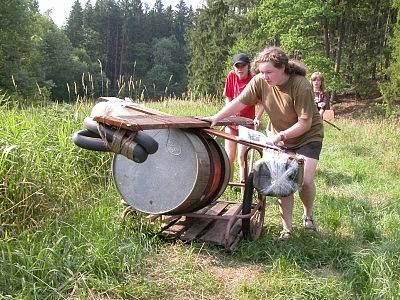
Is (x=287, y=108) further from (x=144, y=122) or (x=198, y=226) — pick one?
(x=144, y=122)

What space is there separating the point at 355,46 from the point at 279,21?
757 centimetres

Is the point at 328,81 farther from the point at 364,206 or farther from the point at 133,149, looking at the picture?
the point at 133,149

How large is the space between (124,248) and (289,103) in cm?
196

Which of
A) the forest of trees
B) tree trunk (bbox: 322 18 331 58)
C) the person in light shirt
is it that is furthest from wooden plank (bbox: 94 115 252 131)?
tree trunk (bbox: 322 18 331 58)

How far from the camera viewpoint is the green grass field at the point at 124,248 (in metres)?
3.20

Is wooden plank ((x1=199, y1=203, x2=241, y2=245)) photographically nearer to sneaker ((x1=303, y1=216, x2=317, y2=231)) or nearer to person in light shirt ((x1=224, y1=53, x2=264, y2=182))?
sneaker ((x1=303, y1=216, x2=317, y2=231))

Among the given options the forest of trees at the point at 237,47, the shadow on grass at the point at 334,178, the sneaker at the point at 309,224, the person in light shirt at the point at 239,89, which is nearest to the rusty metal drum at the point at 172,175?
the sneaker at the point at 309,224

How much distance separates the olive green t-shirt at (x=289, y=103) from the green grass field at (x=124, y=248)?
3.25 ft

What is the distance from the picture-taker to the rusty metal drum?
391cm

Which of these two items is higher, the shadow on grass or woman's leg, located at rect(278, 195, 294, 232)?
woman's leg, located at rect(278, 195, 294, 232)

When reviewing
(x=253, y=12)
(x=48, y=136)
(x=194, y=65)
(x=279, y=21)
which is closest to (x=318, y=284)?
(x=48, y=136)

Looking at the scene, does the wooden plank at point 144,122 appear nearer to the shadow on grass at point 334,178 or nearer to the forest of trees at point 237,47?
the forest of trees at point 237,47

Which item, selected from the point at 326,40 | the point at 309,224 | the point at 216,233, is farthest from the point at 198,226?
the point at 326,40

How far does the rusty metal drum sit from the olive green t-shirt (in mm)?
706
